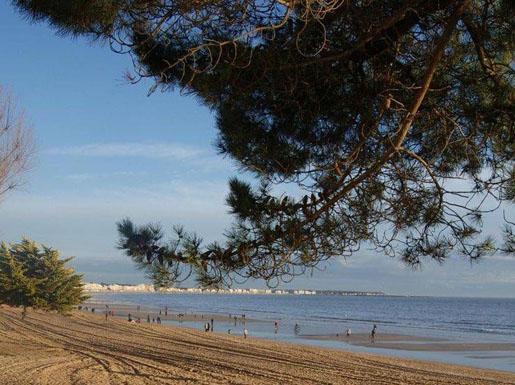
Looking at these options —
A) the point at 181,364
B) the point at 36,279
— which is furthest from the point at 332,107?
the point at 36,279

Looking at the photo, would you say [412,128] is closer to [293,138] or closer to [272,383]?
[293,138]

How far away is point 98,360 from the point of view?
701 inches

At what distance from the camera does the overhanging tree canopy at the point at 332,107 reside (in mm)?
4535

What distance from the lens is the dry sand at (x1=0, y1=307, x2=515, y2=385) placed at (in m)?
14.9

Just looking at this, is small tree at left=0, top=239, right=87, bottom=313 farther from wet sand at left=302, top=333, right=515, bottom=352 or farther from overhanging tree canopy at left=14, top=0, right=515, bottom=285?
overhanging tree canopy at left=14, top=0, right=515, bottom=285

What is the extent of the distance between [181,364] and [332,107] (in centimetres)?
1473

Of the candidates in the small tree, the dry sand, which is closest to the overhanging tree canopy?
the dry sand

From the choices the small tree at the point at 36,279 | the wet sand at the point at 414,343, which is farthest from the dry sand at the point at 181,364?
the wet sand at the point at 414,343

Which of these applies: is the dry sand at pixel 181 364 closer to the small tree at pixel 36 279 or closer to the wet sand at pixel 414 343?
the small tree at pixel 36 279

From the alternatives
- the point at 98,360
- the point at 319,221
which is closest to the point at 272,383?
the point at 98,360

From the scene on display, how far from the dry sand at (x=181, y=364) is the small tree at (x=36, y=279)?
1.25m

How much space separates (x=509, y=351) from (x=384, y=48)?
105 ft

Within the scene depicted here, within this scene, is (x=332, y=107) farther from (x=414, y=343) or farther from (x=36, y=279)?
(x=414, y=343)

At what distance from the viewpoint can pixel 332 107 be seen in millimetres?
5195
